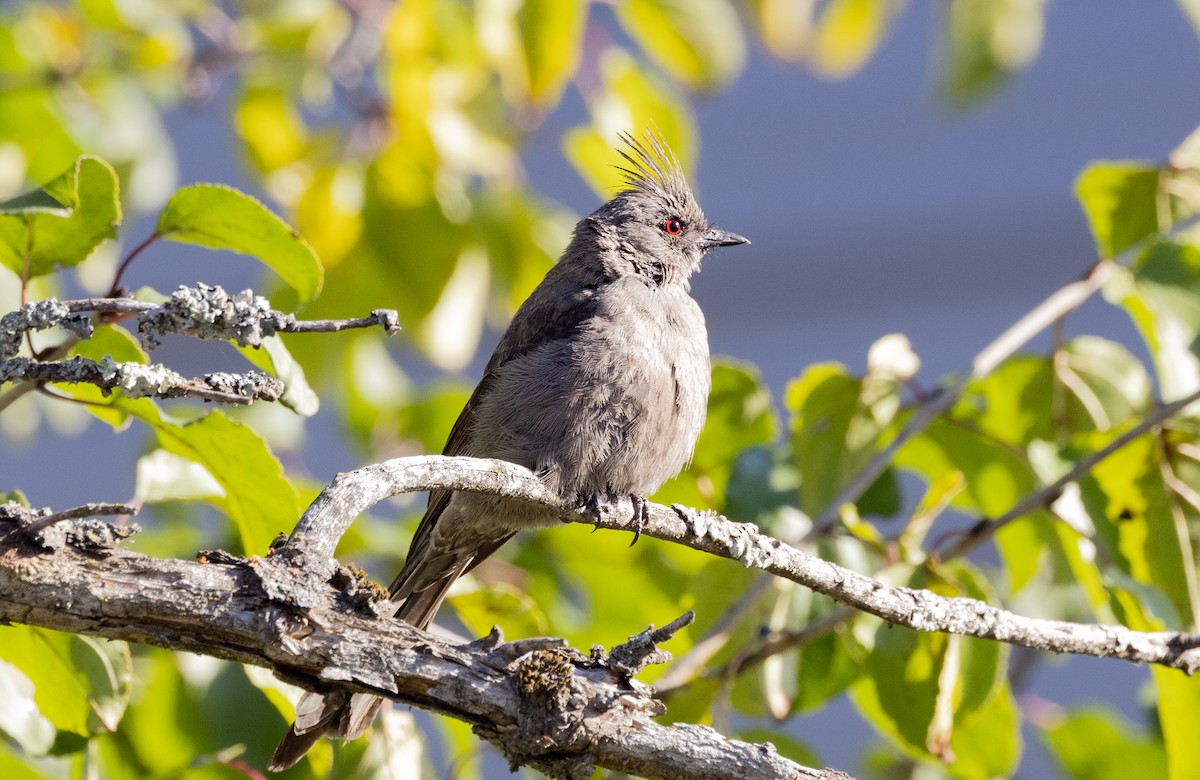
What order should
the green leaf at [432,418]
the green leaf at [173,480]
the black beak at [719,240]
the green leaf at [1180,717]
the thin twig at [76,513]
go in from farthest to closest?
the black beak at [719,240] → the green leaf at [432,418] → the green leaf at [1180,717] → the green leaf at [173,480] → the thin twig at [76,513]

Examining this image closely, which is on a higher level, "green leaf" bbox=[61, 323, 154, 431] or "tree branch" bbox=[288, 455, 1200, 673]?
"tree branch" bbox=[288, 455, 1200, 673]

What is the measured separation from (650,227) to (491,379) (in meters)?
1.16

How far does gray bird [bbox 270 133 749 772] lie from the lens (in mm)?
3703

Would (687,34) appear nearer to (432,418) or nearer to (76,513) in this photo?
(432,418)

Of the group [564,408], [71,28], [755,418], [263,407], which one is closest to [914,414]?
[755,418]

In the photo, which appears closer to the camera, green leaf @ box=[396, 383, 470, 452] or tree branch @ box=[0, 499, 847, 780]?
tree branch @ box=[0, 499, 847, 780]

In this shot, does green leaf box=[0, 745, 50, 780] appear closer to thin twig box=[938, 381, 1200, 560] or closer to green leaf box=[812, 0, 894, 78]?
thin twig box=[938, 381, 1200, 560]

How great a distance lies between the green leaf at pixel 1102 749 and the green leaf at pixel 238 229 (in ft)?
8.99

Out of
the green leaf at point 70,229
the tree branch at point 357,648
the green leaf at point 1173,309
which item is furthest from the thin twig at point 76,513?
the green leaf at point 1173,309

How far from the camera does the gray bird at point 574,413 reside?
3703 mm

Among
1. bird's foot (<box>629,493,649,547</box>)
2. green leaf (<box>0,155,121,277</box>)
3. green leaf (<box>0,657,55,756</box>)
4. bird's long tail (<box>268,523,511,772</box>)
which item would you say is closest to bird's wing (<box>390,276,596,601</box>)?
bird's long tail (<box>268,523,511,772</box>)

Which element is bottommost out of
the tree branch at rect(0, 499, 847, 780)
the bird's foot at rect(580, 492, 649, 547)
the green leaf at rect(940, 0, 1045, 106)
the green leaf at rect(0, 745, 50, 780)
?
the green leaf at rect(0, 745, 50, 780)

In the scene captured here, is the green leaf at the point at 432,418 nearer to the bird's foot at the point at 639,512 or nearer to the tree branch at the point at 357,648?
the bird's foot at the point at 639,512

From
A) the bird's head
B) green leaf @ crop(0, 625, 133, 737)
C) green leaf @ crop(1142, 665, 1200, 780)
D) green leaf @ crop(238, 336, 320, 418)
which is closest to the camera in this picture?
green leaf @ crop(238, 336, 320, 418)
